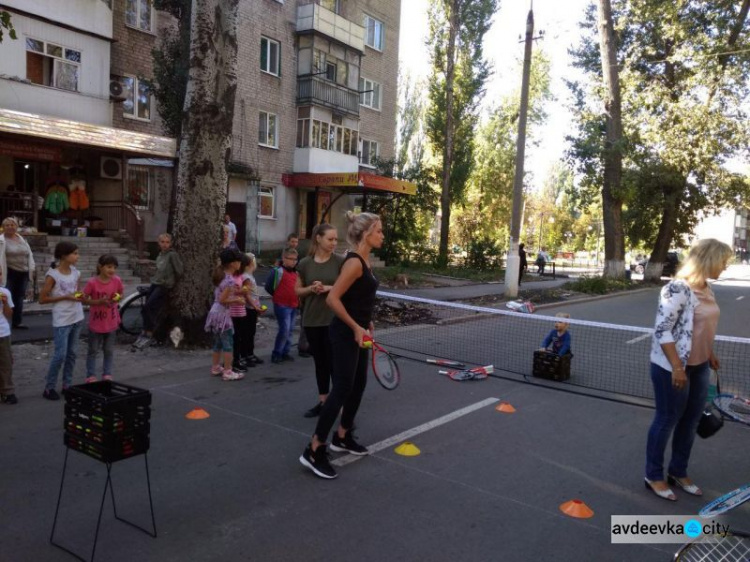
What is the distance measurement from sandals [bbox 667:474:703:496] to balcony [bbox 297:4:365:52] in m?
26.5

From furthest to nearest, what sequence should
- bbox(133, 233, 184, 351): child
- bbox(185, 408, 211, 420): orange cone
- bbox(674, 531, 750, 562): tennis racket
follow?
bbox(133, 233, 184, 351): child < bbox(185, 408, 211, 420): orange cone < bbox(674, 531, 750, 562): tennis racket

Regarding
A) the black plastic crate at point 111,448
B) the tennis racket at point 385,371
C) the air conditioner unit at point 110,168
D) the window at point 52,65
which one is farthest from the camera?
the air conditioner unit at point 110,168

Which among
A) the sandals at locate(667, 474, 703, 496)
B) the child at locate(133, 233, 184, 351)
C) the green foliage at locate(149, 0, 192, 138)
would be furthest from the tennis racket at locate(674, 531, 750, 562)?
the green foliage at locate(149, 0, 192, 138)

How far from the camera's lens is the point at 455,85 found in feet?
105

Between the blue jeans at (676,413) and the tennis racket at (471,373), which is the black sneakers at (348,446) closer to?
the blue jeans at (676,413)

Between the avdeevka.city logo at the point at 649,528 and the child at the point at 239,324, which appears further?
the child at the point at 239,324

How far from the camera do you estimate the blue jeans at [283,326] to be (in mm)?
8453

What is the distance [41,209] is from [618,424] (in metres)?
19.2

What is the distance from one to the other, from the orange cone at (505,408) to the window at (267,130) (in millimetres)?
22032

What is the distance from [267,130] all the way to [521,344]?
1926 cm

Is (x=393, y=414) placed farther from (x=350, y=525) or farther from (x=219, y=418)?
(x=350, y=525)

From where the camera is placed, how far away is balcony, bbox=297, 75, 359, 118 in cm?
2755

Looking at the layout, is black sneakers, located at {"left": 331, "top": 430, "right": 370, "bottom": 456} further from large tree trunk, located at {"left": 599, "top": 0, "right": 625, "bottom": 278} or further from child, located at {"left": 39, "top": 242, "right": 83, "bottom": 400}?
large tree trunk, located at {"left": 599, "top": 0, "right": 625, "bottom": 278}

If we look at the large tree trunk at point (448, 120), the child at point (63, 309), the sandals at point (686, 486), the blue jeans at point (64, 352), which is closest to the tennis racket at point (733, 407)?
the sandals at point (686, 486)
